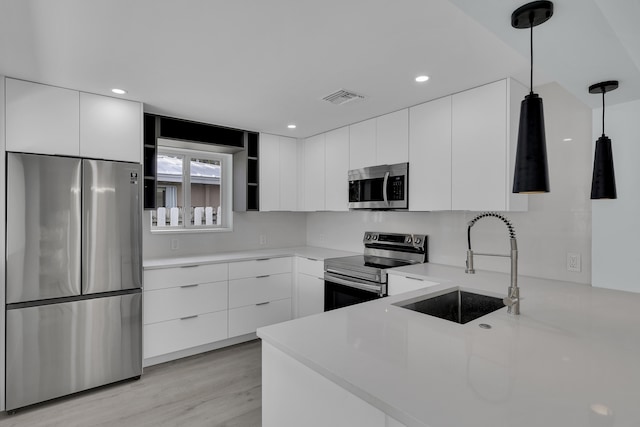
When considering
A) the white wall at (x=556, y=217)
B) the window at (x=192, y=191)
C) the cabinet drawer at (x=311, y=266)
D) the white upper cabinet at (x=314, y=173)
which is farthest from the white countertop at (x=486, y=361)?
the window at (x=192, y=191)

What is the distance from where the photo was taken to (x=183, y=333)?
307 centimetres

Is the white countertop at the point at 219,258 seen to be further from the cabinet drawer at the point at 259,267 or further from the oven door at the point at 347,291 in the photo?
the oven door at the point at 347,291

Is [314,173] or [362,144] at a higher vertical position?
[362,144]

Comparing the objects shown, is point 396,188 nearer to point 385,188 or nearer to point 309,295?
point 385,188

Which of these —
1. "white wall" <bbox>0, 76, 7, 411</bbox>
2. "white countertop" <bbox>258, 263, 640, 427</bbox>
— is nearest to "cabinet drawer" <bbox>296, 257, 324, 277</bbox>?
"white countertop" <bbox>258, 263, 640, 427</bbox>

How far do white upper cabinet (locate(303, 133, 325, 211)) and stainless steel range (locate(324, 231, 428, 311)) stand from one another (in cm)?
77

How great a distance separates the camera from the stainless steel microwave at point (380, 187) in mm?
2908

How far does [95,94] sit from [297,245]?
9.27 ft

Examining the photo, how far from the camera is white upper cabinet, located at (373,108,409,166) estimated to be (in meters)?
2.89

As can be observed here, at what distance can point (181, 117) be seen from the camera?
3244 millimetres

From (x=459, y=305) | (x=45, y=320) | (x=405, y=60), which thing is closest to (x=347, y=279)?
(x=459, y=305)

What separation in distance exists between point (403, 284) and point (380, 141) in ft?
4.41

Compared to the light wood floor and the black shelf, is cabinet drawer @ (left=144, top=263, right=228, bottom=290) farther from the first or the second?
the light wood floor

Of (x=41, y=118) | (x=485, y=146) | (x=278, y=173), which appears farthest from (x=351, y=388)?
(x=278, y=173)
